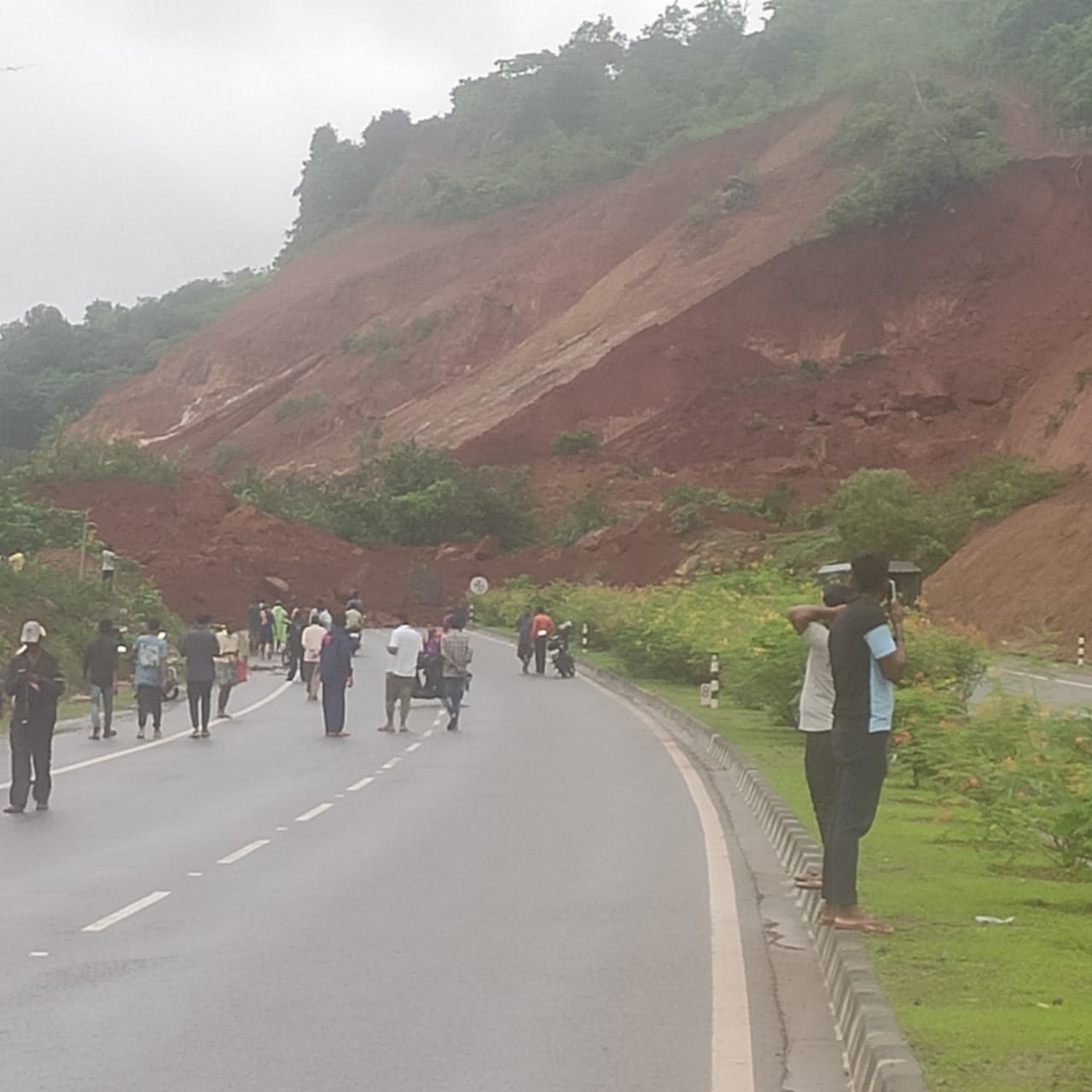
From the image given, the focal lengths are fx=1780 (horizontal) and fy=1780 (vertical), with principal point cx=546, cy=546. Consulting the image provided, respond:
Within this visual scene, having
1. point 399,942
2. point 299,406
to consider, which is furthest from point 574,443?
point 399,942

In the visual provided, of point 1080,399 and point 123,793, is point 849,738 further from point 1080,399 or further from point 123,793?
point 1080,399

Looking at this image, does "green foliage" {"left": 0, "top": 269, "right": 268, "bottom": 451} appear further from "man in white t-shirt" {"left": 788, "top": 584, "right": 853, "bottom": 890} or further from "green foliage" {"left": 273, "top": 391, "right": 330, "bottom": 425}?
"man in white t-shirt" {"left": 788, "top": 584, "right": 853, "bottom": 890}

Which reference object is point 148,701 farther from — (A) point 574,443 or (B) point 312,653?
(A) point 574,443

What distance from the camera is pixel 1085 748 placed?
36.7 feet

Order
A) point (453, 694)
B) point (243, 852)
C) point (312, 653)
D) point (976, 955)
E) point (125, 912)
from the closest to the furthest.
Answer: point (976, 955) → point (125, 912) → point (243, 852) → point (453, 694) → point (312, 653)

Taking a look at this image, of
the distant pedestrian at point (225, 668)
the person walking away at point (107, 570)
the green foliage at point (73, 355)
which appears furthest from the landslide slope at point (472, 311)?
the distant pedestrian at point (225, 668)

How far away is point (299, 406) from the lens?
107312mm

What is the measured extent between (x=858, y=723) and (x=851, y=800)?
1.27ft

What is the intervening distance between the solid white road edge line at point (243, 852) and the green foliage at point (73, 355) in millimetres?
114152

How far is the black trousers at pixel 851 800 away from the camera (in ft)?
29.2

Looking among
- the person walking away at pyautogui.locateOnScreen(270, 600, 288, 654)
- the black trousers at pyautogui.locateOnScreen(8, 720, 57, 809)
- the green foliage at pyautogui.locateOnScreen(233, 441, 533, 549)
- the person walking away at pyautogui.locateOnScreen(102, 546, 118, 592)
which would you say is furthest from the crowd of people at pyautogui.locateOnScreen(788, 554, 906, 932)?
the green foliage at pyautogui.locateOnScreen(233, 441, 533, 549)

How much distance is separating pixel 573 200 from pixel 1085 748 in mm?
112312

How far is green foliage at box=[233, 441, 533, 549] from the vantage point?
8461 cm

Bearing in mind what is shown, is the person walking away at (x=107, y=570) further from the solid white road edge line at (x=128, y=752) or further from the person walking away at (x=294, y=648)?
the solid white road edge line at (x=128, y=752)
